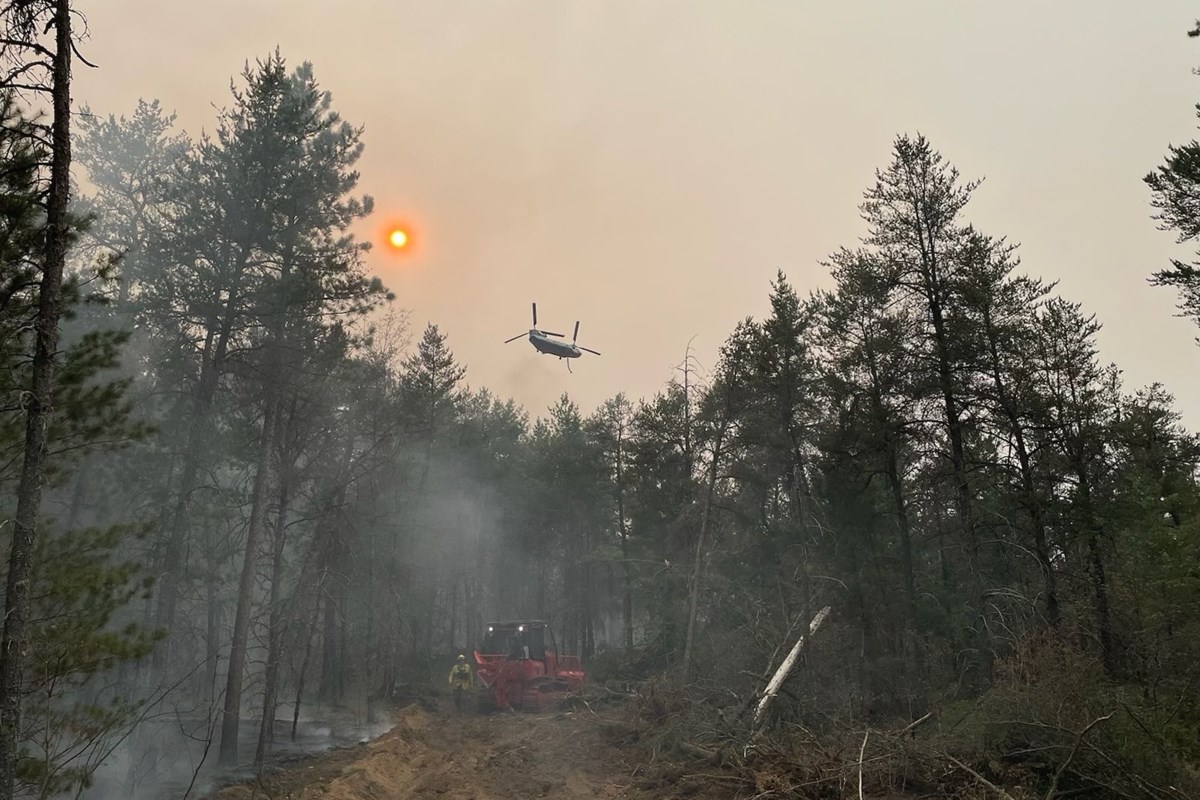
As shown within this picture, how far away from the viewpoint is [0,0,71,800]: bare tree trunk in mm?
5914

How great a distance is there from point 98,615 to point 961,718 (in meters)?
12.3

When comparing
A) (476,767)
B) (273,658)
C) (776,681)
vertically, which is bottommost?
(476,767)

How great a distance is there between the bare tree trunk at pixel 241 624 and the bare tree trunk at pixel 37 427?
973 centimetres

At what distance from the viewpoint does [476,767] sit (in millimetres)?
14531

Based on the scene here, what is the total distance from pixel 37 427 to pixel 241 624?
1100cm

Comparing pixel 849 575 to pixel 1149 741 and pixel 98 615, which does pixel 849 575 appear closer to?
pixel 1149 741

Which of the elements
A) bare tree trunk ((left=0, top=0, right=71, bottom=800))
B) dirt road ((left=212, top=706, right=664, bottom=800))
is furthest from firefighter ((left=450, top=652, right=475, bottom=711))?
bare tree trunk ((left=0, top=0, right=71, bottom=800))

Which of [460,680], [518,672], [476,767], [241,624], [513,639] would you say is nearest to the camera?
[476,767]

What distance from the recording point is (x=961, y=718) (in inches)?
445

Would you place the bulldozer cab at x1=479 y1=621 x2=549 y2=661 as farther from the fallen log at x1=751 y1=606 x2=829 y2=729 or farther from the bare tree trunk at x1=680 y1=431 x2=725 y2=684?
the fallen log at x1=751 y1=606 x2=829 y2=729

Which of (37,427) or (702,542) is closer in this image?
(37,427)

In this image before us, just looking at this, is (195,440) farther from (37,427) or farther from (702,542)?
(702,542)

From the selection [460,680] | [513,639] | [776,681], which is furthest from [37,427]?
[513,639]

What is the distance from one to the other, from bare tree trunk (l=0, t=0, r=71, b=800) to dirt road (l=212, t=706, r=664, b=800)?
18.3ft
